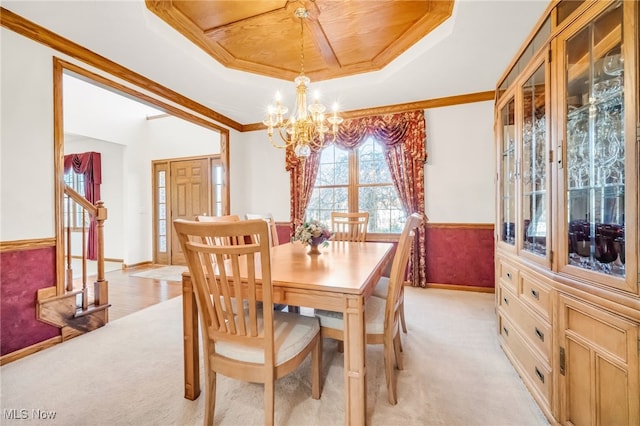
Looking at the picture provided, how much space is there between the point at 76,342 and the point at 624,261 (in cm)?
355

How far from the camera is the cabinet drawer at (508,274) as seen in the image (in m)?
1.86

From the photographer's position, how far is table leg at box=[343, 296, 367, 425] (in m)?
1.17

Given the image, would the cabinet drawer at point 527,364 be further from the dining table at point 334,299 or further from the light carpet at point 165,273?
the light carpet at point 165,273

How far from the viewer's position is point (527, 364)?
1643 millimetres

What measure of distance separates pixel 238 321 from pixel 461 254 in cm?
325

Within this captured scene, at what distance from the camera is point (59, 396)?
1598 millimetres

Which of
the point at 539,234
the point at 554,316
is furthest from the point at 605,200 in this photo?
the point at 554,316

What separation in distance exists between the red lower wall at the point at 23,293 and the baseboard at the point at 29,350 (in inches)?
0.9

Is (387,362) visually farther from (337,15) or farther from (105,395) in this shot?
(337,15)

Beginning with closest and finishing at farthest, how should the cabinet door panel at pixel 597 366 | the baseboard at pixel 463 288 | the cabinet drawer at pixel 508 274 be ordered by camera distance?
the cabinet door panel at pixel 597 366 < the cabinet drawer at pixel 508 274 < the baseboard at pixel 463 288

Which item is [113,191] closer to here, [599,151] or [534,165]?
[534,165]

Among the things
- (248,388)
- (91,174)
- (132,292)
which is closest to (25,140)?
(132,292)

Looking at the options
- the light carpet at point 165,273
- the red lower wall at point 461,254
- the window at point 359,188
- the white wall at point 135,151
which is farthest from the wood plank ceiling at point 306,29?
the light carpet at point 165,273
